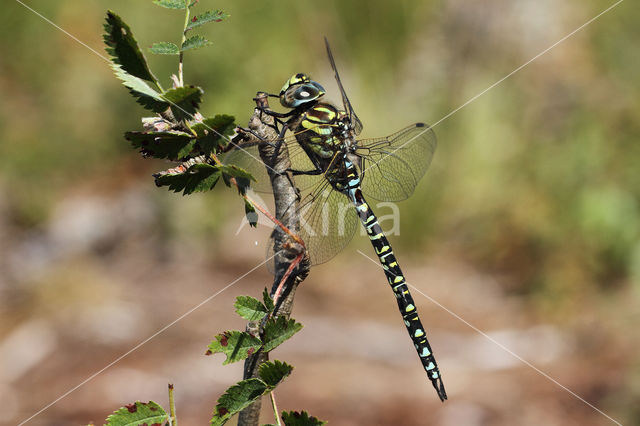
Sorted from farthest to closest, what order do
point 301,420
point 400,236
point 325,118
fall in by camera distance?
point 400,236 < point 325,118 < point 301,420

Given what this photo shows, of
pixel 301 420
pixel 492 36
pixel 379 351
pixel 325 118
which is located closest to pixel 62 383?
pixel 379 351

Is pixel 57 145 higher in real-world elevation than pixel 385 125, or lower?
higher

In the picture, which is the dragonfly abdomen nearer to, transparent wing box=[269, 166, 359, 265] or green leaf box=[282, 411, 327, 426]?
transparent wing box=[269, 166, 359, 265]

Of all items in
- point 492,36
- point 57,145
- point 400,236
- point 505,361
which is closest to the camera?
point 505,361

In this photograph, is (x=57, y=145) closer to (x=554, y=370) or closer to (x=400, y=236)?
(x=400, y=236)

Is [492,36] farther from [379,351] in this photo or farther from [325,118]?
[325,118]

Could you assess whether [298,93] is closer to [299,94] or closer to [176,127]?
[299,94]

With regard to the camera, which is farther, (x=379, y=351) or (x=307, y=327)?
(x=307, y=327)

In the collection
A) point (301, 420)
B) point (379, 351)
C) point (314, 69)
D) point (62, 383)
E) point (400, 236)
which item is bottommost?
point (301, 420)
